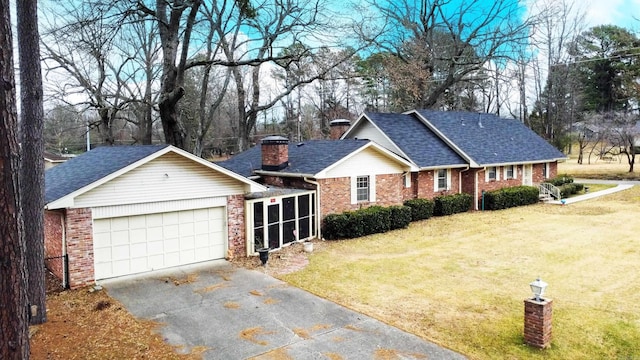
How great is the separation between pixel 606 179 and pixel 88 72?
127 feet

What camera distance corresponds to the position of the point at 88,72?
2497cm

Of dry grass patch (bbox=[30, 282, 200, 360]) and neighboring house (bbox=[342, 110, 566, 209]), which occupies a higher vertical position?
neighboring house (bbox=[342, 110, 566, 209])

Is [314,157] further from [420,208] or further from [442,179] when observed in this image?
[442,179]

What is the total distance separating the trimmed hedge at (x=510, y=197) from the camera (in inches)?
936

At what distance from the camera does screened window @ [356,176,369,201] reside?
60.6 ft

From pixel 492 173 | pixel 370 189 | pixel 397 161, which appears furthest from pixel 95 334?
pixel 492 173

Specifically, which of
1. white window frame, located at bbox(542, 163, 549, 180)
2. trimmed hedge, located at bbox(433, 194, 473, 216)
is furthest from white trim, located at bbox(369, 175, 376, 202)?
white window frame, located at bbox(542, 163, 549, 180)

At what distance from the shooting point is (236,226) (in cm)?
1402

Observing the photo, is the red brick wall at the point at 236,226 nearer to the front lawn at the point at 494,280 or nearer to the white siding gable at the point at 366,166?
the front lawn at the point at 494,280

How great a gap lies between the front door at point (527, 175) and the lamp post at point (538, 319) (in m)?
21.6

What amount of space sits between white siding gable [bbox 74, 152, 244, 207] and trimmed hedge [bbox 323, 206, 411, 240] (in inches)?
184

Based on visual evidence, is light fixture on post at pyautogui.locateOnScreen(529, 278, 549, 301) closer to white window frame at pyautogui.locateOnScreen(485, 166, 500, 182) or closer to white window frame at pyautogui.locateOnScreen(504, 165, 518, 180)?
white window frame at pyautogui.locateOnScreen(485, 166, 500, 182)

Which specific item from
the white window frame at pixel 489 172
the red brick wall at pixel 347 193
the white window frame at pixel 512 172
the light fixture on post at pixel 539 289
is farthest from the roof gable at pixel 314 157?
the light fixture on post at pixel 539 289

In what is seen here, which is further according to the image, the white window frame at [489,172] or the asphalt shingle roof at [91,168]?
the white window frame at [489,172]
